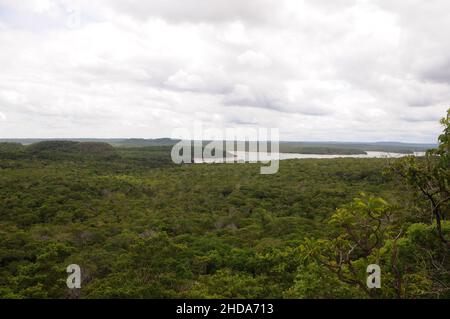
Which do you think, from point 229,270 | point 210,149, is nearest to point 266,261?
point 229,270

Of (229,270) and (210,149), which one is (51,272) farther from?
(210,149)

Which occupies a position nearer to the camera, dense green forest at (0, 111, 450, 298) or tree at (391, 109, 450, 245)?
tree at (391, 109, 450, 245)

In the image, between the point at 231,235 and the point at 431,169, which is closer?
the point at 431,169

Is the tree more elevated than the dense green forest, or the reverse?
the tree

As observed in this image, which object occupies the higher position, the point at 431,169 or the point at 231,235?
the point at 431,169

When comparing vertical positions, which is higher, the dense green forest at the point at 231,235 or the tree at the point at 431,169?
the tree at the point at 431,169

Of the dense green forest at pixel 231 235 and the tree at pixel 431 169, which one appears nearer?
the tree at pixel 431 169
